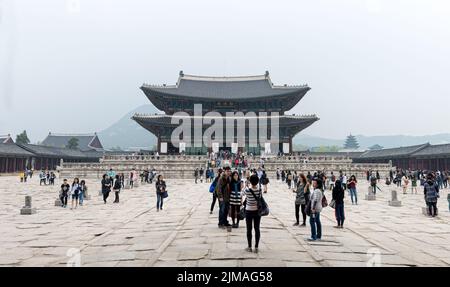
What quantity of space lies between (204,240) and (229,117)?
126ft

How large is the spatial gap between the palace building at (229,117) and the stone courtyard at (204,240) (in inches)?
1257

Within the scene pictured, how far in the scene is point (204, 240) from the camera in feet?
24.3

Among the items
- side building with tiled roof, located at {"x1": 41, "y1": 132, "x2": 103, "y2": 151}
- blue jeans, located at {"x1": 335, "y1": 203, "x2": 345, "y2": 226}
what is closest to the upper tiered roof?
side building with tiled roof, located at {"x1": 41, "y1": 132, "x2": 103, "y2": 151}

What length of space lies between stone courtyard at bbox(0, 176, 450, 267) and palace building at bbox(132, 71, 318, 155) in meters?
31.9

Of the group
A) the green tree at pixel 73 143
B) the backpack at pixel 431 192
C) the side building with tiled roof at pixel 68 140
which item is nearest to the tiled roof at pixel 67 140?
the side building with tiled roof at pixel 68 140

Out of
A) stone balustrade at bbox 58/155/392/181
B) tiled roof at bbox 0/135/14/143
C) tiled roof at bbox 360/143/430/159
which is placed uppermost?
tiled roof at bbox 0/135/14/143

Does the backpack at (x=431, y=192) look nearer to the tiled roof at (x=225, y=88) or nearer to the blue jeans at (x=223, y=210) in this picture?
the blue jeans at (x=223, y=210)

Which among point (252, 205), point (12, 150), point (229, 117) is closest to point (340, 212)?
point (252, 205)

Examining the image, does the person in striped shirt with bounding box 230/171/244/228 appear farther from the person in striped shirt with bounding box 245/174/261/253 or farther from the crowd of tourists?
the crowd of tourists

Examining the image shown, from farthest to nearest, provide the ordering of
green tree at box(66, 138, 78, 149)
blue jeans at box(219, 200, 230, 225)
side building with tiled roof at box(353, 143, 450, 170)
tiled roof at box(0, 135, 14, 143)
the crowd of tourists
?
green tree at box(66, 138, 78, 149) < tiled roof at box(0, 135, 14, 143) < side building with tiled roof at box(353, 143, 450, 170) < the crowd of tourists < blue jeans at box(219, 200, 230, 225)

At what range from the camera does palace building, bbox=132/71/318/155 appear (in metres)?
44.5

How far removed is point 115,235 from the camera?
846cm

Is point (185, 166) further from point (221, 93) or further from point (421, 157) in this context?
point (421, 157)
